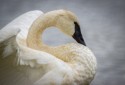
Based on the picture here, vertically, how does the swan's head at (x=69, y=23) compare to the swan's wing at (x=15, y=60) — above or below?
above

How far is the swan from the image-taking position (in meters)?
2.03

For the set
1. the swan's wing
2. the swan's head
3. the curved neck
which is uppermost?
the swan's head

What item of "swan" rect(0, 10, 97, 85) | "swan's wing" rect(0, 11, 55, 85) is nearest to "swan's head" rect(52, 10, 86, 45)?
"swan" rect(0, 10, 97, 85)

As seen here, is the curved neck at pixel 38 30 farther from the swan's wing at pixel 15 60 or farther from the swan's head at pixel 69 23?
the swan's wing at pixel 15 60

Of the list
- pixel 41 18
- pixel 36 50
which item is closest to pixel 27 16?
pixel 41 18

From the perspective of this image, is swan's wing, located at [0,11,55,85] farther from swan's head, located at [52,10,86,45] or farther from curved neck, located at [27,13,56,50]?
swan's head, located at [52,10,86,45]

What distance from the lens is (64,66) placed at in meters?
2.10

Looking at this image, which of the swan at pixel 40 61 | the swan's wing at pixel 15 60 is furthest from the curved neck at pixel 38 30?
the swan's wing at pixel 15 60

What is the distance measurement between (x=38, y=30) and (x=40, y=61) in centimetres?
27

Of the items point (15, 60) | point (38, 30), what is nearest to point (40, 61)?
point (15, 60)

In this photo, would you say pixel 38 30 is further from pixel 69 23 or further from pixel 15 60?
pixel 15 60

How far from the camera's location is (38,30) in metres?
2.29

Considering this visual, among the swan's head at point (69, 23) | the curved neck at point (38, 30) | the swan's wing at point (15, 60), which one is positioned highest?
the swan's head at point (69, 23)

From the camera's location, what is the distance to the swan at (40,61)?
6.64 feet
